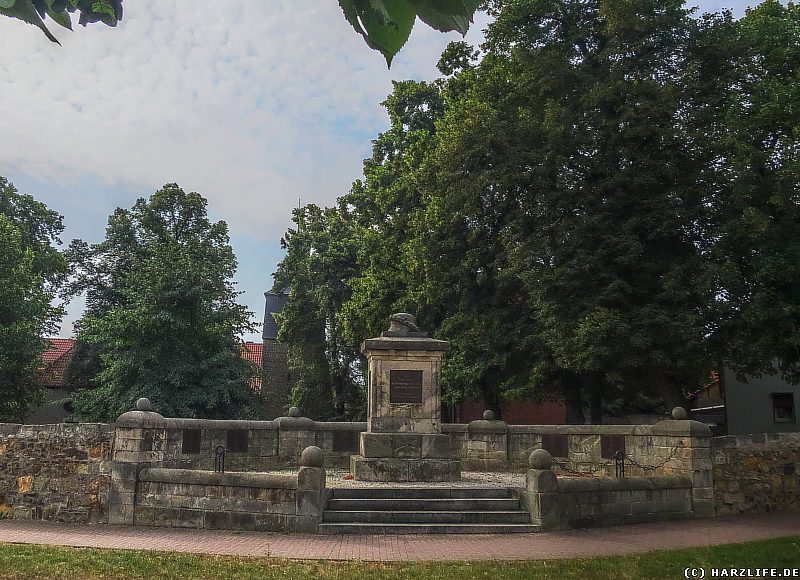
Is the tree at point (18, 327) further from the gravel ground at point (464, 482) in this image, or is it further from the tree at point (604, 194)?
the tree at point (604, 194)

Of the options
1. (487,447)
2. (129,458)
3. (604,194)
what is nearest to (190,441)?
(129,458)

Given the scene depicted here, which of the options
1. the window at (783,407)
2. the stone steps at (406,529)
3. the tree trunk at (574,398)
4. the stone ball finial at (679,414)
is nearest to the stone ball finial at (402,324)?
the stone steps at (406,529)

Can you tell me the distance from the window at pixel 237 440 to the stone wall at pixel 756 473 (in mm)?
10880

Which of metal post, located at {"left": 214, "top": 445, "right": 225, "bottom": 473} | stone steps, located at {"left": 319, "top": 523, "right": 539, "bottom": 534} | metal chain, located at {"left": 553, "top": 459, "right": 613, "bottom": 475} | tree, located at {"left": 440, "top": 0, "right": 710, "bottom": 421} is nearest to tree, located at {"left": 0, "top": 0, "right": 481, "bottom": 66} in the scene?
stone steps, located at {"left": 319, "top": 523, "right": 539, "bottom": 534}

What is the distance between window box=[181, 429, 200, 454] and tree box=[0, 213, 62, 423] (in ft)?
42.8

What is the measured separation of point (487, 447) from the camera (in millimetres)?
17344

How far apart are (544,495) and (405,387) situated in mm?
4222

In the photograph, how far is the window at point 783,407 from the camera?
3131 centimetres

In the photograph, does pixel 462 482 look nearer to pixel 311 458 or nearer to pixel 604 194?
pixel 311 458

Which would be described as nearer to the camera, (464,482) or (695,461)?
(695,461)

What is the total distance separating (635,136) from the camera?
60.4ft

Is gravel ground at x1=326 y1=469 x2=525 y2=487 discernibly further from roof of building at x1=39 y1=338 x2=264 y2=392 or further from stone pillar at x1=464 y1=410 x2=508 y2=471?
roof of building at x1=39 y1=338 x2=264 y2=392

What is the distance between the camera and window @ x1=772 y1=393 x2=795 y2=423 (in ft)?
103

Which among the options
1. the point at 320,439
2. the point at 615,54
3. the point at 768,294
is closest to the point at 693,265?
the point at 768,294
